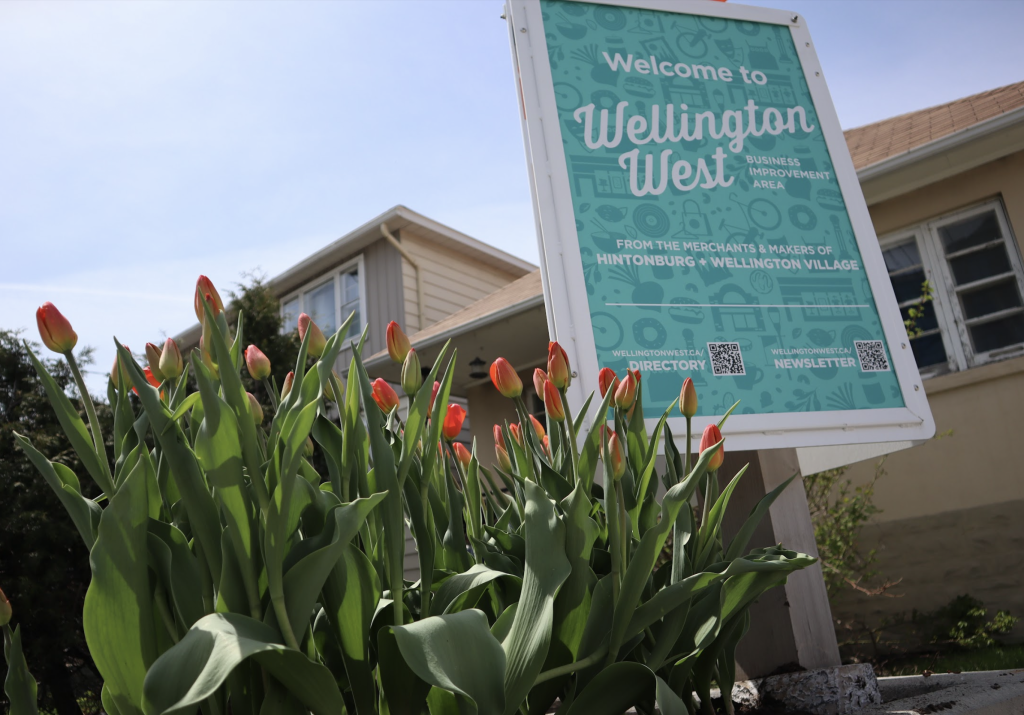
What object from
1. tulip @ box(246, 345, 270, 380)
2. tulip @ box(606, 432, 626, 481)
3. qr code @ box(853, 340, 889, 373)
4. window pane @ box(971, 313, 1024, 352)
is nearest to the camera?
tulip @ box(606, 432, 626, 481)

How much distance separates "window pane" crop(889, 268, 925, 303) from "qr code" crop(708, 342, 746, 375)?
4779 mm

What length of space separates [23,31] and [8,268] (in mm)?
1346

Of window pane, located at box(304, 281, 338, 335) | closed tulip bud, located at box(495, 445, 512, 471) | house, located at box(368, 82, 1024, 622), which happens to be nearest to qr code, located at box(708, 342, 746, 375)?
closed tulip bud, located at box(495, 445, 512, 471)

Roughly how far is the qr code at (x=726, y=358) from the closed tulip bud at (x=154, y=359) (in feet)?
5.24

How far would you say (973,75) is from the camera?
6.88 meters

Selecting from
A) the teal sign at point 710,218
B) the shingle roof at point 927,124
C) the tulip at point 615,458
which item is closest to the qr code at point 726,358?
the teal sign at point 710,218

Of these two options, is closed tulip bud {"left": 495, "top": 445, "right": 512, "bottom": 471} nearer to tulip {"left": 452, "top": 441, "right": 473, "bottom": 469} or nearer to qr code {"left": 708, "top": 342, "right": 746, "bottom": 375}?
tulip {"left": 452, "top": 441, "right": 473, "bottom": 469}

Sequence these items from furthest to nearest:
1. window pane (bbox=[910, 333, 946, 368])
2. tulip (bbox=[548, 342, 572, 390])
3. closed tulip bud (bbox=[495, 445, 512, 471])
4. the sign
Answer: window pane (bbox=[910, 333, 946, 368]), the sign, closed tulip bud (bbox=[495, 445, 512, 471]), tulip (bbox=[548, 342, 572, 390])

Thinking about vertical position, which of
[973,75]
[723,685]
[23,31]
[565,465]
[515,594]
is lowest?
[723,685]

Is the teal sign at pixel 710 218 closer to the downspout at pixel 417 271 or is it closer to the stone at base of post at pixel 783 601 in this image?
the stone at base of post at pixel 783 601

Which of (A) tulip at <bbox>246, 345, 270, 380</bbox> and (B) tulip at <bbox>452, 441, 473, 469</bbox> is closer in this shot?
(A) tulip at <bbox>246, 345, 270, 380</bbox>

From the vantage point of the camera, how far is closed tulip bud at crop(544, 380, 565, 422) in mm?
1385

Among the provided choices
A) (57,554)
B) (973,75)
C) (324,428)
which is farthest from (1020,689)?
(973,75)

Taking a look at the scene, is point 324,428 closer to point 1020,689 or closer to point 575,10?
point 1020,689
